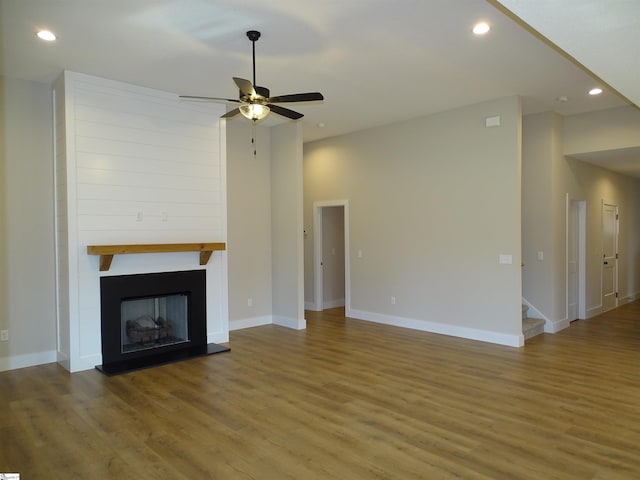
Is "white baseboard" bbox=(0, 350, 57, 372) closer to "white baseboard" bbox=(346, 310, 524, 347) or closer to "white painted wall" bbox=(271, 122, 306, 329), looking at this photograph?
"white painted wall" bbox=(271, 122, 306, 329)

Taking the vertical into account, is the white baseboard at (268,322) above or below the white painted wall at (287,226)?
below

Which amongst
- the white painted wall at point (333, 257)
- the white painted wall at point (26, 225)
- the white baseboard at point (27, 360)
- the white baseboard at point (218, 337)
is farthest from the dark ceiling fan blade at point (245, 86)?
the white painted wall at point (333, 257)

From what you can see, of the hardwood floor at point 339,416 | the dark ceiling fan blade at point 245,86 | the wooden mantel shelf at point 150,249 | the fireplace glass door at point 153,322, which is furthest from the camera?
the fireplace glass door at point 153,322

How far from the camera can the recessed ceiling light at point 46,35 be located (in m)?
3.72

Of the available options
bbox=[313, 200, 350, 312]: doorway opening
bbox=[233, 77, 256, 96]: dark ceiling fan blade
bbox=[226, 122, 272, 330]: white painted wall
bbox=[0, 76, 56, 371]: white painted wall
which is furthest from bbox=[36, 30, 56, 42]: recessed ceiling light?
bbox=[313, 200, 350, 312]: doorway opening

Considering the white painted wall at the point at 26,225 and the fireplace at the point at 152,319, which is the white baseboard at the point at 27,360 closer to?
the white painted wall at the point at 26,225

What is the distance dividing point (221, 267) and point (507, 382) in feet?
12.1

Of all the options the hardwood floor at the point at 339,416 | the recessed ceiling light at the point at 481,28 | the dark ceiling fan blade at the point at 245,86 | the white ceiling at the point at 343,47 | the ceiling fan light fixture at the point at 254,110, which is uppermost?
the white ceiling at the point at 343,47

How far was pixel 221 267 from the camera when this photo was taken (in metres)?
5.86

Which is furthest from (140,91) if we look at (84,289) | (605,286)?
(605,286)

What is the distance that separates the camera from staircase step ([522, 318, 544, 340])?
590 cm

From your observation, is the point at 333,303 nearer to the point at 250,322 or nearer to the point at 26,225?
the point at 250,322

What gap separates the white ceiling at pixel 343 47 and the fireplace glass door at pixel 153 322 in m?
2.61

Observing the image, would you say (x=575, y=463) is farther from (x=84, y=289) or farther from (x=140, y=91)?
(x=140, y=91)
